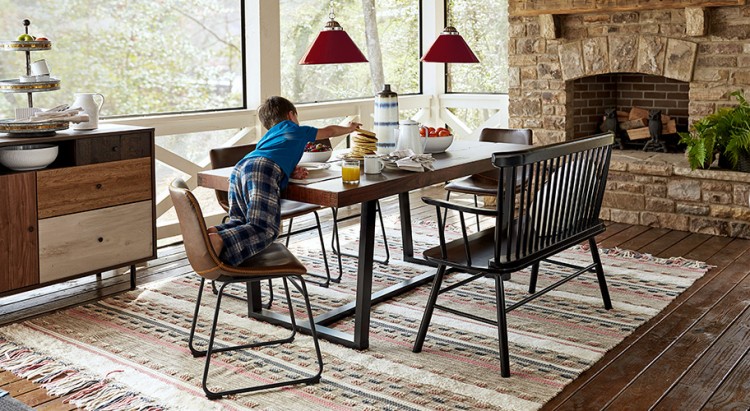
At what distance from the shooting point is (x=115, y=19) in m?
9.75

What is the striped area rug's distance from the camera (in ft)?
10.5

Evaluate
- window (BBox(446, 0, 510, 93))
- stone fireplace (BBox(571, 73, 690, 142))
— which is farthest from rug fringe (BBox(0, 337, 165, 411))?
window (BBox(446, 0, 510, 93))

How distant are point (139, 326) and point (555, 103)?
423 cm

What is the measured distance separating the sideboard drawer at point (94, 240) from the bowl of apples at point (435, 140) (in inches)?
63.4

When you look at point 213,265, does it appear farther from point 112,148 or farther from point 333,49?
point 112,148

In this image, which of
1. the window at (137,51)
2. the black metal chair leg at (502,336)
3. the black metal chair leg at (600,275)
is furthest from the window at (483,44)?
the black metal chair leg at (502,336)

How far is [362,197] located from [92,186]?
1.68 metres

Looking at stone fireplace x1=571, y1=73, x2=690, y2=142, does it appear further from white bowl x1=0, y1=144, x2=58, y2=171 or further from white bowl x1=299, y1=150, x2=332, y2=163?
white bowl x1=0, y1=144, x2=58, y2=171

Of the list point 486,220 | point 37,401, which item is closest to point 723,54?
point 486,220

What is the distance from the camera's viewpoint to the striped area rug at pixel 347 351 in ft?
10.5

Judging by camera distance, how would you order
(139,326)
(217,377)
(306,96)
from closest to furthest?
(217,377) → (139,326) → (306,96)

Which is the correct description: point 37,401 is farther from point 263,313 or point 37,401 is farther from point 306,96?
point 306,96

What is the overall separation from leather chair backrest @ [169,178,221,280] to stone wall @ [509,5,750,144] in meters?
4.39

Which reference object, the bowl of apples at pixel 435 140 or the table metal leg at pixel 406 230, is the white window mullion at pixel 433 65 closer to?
the table metal leg at pixel 406 230
